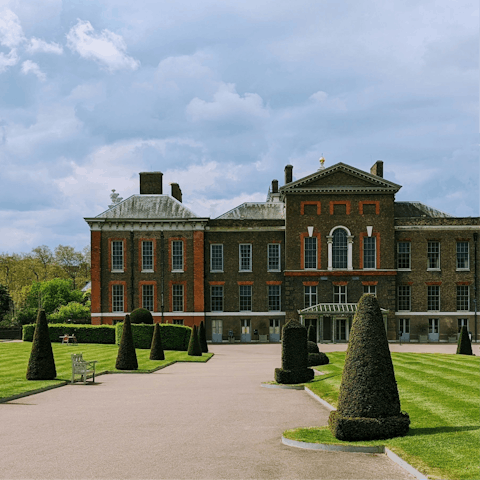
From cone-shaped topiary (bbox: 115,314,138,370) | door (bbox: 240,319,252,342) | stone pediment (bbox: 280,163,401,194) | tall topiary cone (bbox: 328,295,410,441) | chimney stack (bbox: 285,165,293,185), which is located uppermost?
chimney stack (bbox: 285,165,293,185)

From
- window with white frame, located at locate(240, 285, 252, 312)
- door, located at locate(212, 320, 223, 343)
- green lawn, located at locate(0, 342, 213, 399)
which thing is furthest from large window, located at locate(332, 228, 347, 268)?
green lawn, located at locate(0, 342, 213, 399)

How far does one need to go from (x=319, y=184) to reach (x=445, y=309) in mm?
16485

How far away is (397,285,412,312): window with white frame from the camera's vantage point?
54.2m

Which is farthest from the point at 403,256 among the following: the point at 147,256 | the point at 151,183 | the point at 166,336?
the point at 151,183

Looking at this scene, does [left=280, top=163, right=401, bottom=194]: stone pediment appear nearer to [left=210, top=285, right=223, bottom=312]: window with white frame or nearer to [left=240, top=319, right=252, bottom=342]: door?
[left=210, top=285, right=223, bottom=312]: window with white frame

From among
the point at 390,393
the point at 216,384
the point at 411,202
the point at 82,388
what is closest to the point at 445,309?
the point at 411,202

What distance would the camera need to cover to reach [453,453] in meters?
9.99

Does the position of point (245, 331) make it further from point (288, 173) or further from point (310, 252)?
point (288, 173)

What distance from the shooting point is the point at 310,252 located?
54.0 metres

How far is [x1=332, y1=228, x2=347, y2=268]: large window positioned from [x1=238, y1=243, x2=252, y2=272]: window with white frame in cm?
787

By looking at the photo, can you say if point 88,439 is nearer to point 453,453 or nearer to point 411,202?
point 453,453

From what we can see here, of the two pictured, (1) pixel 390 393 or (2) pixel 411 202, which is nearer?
(1) pixel 390 393

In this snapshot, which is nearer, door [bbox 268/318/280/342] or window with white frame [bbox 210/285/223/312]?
door [bbox 268/318/280/342]

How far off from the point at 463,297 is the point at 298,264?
1571 centimetres
